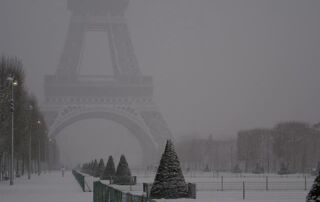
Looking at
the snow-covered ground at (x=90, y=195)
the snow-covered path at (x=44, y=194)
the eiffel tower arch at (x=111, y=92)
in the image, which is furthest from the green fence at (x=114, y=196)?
the eiffel tower arch at (x=111, y=92)

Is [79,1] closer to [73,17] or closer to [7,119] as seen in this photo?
[73,17]

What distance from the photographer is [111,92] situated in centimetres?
13700

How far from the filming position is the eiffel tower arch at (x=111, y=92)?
4956 inches

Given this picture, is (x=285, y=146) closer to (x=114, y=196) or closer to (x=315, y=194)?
(x=114, y=196)

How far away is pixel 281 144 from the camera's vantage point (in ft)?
282

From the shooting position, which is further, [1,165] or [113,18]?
[113,18]

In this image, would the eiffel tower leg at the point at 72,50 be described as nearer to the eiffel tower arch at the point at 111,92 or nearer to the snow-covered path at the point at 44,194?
the eiffel tower arch at the point at 111,92

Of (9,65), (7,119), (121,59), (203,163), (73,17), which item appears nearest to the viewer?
(7,119)

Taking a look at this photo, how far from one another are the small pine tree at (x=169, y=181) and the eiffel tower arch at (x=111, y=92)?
102 metres

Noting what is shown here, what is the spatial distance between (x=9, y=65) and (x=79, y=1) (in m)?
103

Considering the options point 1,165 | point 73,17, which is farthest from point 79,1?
point 1,165

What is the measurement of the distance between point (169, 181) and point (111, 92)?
386 feet

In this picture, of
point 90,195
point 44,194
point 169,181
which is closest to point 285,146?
point 44,194

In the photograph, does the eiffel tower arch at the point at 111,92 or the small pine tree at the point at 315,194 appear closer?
the small pine tree at the point at 315,194
